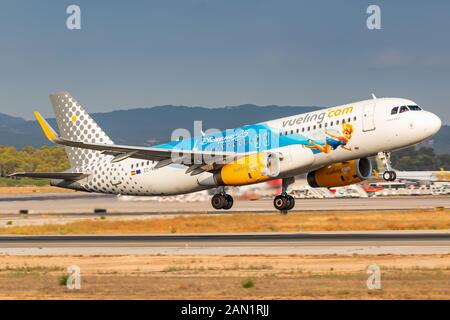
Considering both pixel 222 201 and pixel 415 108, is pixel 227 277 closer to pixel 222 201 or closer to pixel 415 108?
pixel 415 108

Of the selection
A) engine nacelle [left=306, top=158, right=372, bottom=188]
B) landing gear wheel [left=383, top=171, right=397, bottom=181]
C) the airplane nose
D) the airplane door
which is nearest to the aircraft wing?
engine nacelle [left=306, top=158, right=372, bottom=188]

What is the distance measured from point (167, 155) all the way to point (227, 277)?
25053 millimetres

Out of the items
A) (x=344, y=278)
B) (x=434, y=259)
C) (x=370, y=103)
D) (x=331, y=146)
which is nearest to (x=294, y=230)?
(x=331, y=146)

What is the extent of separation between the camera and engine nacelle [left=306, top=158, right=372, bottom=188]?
5272cm

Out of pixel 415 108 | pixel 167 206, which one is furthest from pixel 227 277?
pixel 167 206

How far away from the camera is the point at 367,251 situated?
→ 34656 millimetres

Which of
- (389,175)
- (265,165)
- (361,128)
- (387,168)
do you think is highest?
(361,128)

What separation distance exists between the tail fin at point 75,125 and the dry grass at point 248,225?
9032 millimetres

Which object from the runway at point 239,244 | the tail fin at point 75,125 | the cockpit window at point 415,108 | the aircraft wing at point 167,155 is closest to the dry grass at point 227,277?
the runway at point 239,244

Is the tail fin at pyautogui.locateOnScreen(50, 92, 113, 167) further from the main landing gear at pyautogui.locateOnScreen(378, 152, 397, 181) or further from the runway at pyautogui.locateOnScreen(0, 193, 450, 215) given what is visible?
the main landing gear at pyautogui.locateOnScreen(378, 152, 397, 181)

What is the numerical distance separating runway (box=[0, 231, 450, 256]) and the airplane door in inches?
256

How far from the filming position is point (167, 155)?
5228 centimetres
